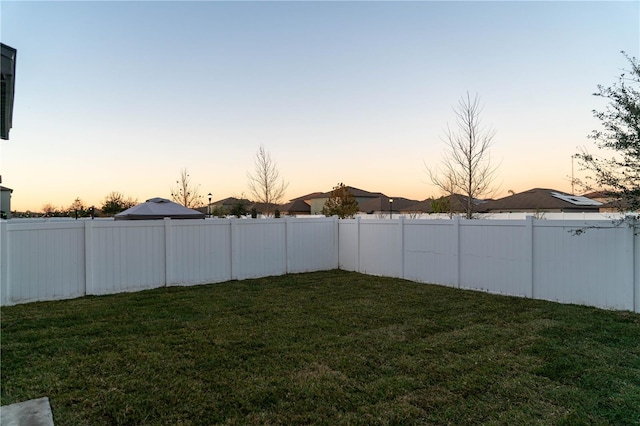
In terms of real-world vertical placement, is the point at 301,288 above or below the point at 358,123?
below

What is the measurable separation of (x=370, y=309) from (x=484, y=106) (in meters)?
9.01

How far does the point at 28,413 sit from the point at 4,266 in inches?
210

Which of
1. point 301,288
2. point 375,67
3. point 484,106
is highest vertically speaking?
point 375,67

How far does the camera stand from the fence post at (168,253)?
884 centimetres

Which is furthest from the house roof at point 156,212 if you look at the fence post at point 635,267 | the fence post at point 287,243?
the fence post at point 635,267

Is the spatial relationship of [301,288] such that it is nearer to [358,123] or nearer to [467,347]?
[467,347]

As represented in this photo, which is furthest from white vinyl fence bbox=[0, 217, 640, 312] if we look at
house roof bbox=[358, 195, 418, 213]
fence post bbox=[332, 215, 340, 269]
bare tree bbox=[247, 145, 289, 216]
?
house roof bbox=[358, 195, 418, 213]

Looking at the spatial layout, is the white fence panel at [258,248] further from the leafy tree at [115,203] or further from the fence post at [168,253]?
the leafy tree at [115,203]

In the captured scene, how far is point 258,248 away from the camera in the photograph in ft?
33.6

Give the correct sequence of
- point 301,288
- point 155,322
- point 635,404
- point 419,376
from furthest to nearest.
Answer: point 301,288
point 155,322
point 419,376
point 635,404

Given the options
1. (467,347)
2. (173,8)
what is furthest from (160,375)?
(173,8)

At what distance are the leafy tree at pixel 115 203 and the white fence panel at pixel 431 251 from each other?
931 inches

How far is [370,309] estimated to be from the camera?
21.2 ft

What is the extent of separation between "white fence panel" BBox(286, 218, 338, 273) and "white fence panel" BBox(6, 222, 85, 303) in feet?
16.4
